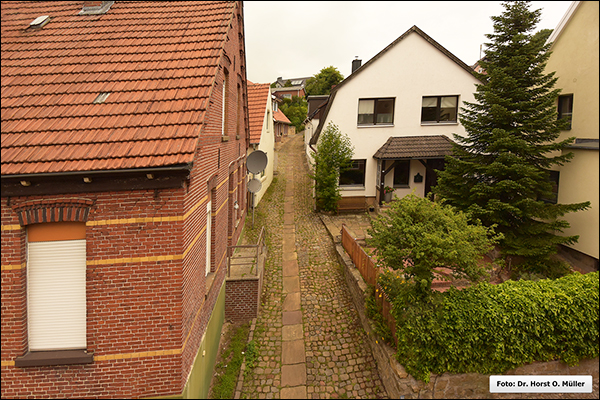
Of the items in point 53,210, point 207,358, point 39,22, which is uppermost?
point 39,22

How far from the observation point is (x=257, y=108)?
17.3m

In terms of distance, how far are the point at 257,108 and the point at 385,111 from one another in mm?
7377

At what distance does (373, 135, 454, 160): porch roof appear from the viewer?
14375mm

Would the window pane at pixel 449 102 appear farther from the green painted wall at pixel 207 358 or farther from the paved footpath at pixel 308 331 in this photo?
the green painted wall at pixel 207 358

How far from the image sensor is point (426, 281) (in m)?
5.27

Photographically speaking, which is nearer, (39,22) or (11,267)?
(11,267)

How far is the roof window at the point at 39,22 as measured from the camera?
6.42m

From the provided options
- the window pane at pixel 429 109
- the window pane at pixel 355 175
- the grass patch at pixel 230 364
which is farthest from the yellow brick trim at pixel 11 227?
the window pane at pixel 429 109

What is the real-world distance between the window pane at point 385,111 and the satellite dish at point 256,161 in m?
6.91

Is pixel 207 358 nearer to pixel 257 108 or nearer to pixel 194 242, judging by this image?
pixel 194 242

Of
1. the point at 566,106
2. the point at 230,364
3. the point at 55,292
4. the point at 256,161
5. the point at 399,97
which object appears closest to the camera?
the point at 55,292

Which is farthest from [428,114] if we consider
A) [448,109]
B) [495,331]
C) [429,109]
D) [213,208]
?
[213,208]

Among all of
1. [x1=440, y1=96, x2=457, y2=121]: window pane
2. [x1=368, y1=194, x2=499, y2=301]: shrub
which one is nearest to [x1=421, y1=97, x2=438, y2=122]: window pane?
[x1=440, y1=96, x2=457, y2=121]: window pane

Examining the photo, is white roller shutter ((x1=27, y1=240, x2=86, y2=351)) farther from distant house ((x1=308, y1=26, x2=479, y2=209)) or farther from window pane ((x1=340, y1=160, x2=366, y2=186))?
window pane ((x1=340, y1=160, x2=366, y2=186))
